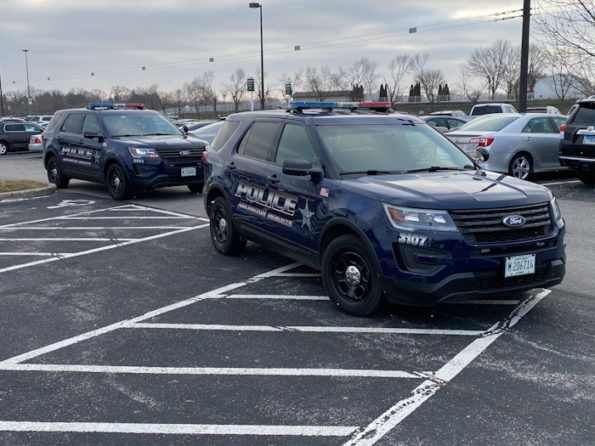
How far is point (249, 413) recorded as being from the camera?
3.71 metres

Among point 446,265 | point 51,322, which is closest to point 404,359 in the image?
point 446,265

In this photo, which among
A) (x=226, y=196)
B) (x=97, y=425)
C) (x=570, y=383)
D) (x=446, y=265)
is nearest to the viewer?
(x=97, y=425)

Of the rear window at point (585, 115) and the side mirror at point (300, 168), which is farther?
the rear window at point (585, 115)

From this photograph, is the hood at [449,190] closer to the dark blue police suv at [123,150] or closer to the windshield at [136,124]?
the dark blue police suv at [123,150]

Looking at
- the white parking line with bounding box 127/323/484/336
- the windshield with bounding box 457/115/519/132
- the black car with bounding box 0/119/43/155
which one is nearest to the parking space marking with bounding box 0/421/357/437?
the white parking line with bounding box 127/323/484/336

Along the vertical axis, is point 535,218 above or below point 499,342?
above

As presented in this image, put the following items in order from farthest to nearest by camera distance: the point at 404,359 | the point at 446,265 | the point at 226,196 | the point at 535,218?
the point at 226,196 < the point at 535,218 < the point at 446,265 < the point at 404,359

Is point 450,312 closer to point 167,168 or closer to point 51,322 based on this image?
point 51,322

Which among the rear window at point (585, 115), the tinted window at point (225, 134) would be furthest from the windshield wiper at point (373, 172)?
the rear window at point (585, 115)

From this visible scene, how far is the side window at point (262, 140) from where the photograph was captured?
266 inches

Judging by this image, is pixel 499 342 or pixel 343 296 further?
pixel 343 296

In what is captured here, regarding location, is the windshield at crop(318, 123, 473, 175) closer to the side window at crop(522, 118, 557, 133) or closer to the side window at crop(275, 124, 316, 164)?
the side window at crop(275, 124, 316, 164)

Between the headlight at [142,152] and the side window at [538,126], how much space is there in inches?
314

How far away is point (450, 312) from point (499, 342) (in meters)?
0.78
